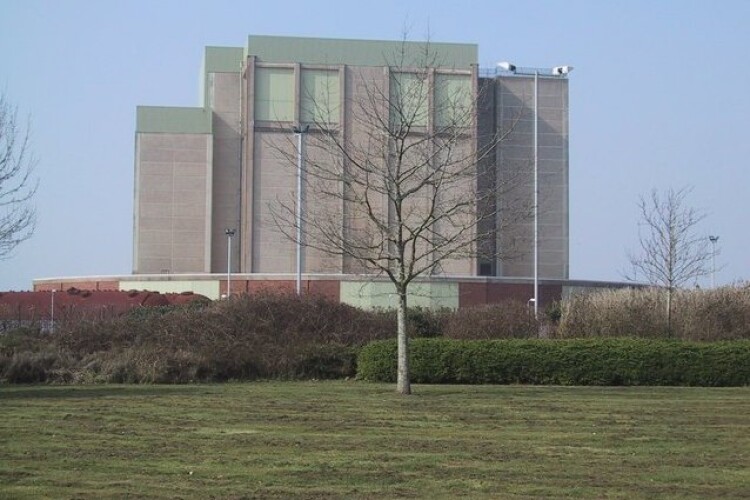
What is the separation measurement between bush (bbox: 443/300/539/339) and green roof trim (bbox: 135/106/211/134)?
44500mm

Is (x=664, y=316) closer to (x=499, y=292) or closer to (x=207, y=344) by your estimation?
(x=207, y=344)

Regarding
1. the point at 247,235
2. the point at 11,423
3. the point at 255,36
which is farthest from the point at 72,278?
the point at 11,423

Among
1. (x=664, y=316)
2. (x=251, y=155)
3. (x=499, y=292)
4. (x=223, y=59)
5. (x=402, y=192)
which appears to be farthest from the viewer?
(x=223, y=59)

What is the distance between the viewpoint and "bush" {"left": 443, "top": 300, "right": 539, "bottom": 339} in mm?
29641

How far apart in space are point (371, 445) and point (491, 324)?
719 inches

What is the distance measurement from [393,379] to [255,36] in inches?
2063

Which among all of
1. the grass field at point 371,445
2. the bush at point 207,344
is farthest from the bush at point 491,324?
the grass field at point 371,445

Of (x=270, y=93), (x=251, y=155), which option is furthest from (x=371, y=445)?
(x=270, y=93)

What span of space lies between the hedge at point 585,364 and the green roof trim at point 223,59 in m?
54.7

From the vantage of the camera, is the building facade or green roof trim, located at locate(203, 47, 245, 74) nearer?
the building facade

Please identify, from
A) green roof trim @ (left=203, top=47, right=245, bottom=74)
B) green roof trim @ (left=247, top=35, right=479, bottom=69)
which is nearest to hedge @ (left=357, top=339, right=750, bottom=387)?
green roof trim @ (left=247, top=35, right=479, bottom=69)

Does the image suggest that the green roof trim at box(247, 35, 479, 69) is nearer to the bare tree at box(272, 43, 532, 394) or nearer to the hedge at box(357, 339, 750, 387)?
the bare tree at box(272, 43, 532, 394)

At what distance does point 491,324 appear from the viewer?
30016 mm

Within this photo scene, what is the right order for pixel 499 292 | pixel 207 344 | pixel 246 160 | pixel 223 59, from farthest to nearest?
pixel 223 59, pixel 246 160, pixel 499 292, pixel 207 344
